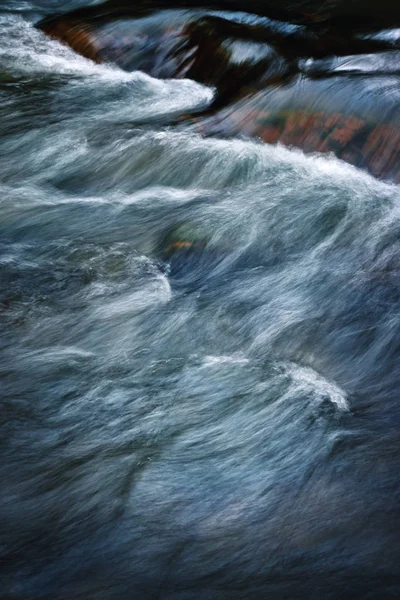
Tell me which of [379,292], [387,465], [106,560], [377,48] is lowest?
[106,560]

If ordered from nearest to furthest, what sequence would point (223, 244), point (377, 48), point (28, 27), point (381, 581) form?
point (381, 581), point (223, 244), point (377, 48), point (28, 27)

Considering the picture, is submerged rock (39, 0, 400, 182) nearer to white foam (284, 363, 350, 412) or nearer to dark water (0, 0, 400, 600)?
dark water (0, 0, 400, 600)

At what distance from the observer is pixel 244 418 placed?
4.14m

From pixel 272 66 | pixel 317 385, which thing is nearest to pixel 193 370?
pixel 317 385

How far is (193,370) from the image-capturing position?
449 cm

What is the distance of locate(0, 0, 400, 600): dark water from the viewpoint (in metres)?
3.47

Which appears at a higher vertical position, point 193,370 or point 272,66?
point 272,66

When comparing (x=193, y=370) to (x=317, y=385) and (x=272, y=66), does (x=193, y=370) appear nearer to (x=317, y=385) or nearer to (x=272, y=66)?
(x=317, y=385)

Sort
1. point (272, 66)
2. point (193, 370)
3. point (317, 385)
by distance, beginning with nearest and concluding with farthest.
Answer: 1. point (317, 385)
2. point (193, 370)
3. point (272, 66)

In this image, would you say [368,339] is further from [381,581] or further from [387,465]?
[381,581]

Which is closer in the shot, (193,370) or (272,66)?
(193,370)

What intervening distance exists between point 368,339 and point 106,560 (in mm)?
1972

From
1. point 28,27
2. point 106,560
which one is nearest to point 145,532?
point 106,560

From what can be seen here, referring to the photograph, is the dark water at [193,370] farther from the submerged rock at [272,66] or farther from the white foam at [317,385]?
the submerged rock at [272,66]
